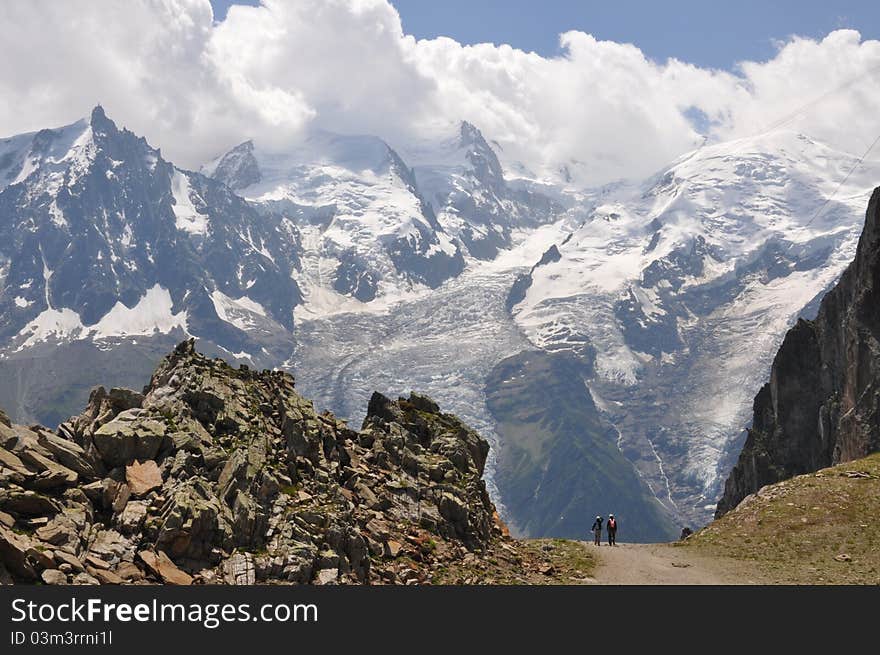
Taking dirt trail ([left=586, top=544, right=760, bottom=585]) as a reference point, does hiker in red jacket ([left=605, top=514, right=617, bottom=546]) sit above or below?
above

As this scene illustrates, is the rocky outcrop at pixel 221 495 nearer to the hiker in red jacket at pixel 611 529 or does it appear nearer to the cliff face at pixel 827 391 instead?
the hiker in red jacket at pixel 611 529

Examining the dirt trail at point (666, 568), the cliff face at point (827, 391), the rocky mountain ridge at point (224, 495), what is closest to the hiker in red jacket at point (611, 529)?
the dirt trail at point (666, 568)

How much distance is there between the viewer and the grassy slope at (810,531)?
191 ft

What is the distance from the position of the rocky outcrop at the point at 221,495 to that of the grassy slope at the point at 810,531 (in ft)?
53.2

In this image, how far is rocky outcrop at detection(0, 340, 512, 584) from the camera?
4284 centimetres

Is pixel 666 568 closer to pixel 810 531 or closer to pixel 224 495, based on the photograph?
pixel 810 531

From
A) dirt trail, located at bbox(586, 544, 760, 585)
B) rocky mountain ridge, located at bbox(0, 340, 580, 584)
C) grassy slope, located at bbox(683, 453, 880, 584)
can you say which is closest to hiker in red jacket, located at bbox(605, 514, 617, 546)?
dirt trail, located at bbox(586, 544, 760, 585)

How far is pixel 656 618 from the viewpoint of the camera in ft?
133

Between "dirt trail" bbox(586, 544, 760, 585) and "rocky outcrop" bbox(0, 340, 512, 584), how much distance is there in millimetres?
7436

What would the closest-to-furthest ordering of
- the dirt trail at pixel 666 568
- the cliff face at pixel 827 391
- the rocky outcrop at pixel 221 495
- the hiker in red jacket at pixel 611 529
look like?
the rocky outcrop at pixel 221 495 → the dirt trail at pixel 666 568 → the hiker in red jacket at pixel 611 529 → the cliff face at pixel 827 391

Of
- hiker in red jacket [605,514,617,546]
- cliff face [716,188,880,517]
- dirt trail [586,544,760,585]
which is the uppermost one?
cliff face [716,188,880,517]

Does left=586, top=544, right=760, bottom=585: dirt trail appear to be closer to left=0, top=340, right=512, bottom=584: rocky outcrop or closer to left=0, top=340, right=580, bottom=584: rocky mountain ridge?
left=0, top=340, right=580, bottom=584: rocky mountain ridge

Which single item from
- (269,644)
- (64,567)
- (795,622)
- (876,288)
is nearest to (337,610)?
(269,644)

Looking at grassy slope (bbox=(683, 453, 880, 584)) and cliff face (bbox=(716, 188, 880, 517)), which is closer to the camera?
grassy slope (bbox=(683, 453, 880, 584))
